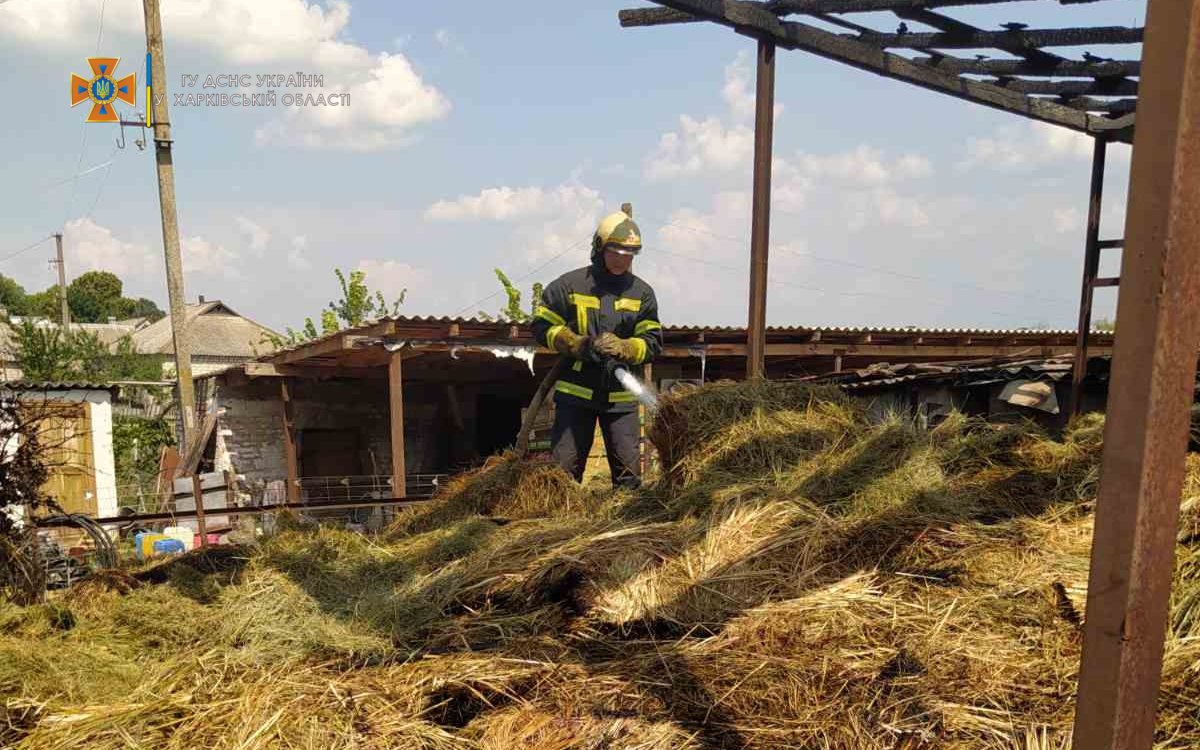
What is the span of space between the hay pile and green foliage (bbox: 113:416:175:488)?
20.9 m

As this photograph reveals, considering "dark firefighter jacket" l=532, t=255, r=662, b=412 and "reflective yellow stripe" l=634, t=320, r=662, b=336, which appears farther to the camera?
"reflective yellow stripe" l=634, t=320, r=662, b=336

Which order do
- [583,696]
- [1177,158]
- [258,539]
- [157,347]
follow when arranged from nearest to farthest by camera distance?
[1177,158] < [583,696] < [258,539] < [157,347]

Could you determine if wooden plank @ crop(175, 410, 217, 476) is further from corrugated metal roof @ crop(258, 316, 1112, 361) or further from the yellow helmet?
the yellow helmet

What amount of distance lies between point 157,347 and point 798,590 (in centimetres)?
4804

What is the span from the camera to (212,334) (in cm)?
4478

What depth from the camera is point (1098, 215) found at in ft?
17.3

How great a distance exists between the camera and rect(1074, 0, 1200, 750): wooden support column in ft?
3.66

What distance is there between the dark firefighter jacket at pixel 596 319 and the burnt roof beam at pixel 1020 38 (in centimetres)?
225

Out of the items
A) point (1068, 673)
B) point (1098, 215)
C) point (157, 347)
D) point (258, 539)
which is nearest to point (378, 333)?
point (258, 539)

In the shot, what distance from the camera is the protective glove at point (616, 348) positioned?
15.8ft

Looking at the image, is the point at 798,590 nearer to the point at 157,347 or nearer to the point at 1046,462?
the point at 1046,462

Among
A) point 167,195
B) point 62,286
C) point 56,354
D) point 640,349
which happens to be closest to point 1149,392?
point 640,349

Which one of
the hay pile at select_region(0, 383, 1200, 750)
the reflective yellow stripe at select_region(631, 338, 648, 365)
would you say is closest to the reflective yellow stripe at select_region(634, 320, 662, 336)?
the reflective yellow stripe at select_region(631, 338, 648, 365)

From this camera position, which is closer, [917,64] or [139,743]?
[139,743]
